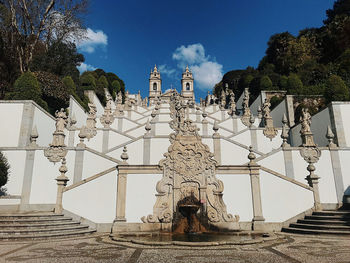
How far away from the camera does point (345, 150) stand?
12523mm

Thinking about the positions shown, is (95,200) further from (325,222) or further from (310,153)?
(310,153)

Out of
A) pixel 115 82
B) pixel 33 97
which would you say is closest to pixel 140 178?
pixel 33 97

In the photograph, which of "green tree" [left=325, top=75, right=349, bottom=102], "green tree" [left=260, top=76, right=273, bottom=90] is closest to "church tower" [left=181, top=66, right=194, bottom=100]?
"green tree" [left=260, top=76, right=273, bottom=90]

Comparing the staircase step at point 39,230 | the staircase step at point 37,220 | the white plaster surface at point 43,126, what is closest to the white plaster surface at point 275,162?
the staircase step at point 39,230

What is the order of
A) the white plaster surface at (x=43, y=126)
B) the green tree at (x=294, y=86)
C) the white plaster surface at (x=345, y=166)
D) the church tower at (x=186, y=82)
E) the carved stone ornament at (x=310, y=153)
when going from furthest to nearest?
the church tower at (x=186, y=82) < the green tree at (x=294, y=86) < the white plaster surface at (x=43, y=126) < the carved stone ornament at (x=310, y=153) < the white plaster surface at (x=345, y=166)

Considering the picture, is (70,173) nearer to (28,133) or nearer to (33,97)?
(28,133)

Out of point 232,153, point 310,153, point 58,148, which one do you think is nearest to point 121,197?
point 58,148

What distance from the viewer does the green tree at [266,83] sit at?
30.4 metres

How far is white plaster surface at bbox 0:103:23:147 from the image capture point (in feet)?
43.0

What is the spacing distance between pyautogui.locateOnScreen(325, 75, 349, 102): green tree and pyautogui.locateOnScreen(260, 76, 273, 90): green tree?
1252 cm

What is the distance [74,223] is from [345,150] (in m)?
13.3

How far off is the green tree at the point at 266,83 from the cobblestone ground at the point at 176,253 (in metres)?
26.2

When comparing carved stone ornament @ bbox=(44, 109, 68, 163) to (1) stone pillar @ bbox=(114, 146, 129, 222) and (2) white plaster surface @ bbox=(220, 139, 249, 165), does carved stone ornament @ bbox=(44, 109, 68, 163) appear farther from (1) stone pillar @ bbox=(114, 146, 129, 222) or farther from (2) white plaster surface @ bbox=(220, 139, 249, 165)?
(2) white plaster surface @ bbox=(220, 139, 249, 165)

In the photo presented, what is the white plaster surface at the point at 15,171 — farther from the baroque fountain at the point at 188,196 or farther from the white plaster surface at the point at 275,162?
the white plaster surface at the point at 275,162
